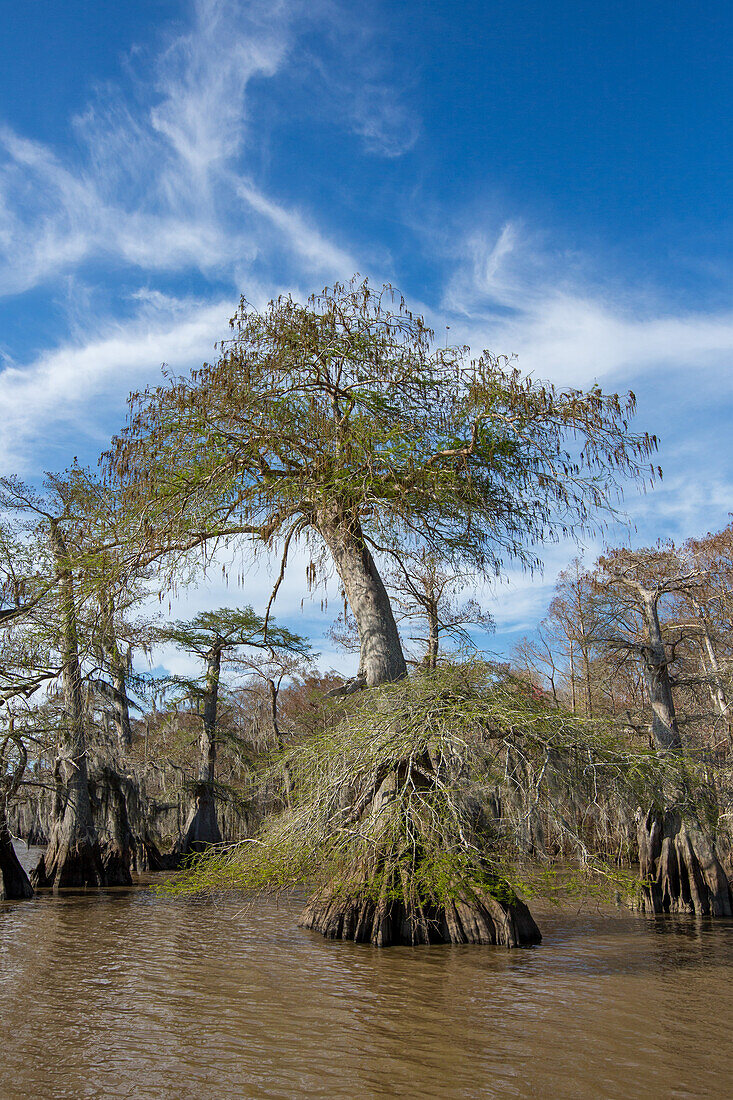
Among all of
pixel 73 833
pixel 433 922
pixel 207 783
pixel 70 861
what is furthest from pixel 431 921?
pixel 207 783

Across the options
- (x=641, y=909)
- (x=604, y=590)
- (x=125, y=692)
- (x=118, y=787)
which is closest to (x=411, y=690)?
(x=641, y=909)

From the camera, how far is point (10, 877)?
14672 millimetres

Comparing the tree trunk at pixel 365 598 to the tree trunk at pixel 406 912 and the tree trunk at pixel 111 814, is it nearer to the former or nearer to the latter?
the tree trunk at pixel 406 912

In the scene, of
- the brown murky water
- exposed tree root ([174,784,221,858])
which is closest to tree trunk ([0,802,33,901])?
the brown murky water

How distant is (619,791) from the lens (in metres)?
7.64

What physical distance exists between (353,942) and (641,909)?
6874mm

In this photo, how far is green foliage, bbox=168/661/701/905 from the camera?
720 cm

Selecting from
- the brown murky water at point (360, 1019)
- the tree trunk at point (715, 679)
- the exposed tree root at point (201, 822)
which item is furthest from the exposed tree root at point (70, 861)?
the tree trunk at point (715, 679)

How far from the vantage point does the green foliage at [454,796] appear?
720 cm

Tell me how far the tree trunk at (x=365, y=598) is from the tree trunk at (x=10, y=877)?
9.53 metres

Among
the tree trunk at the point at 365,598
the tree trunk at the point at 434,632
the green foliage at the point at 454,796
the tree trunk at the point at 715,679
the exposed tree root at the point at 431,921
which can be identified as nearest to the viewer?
the green foliage at the point at 454,796

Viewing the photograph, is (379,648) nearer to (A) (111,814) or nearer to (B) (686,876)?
(B) (686,876)

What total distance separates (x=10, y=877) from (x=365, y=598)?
10787 mm

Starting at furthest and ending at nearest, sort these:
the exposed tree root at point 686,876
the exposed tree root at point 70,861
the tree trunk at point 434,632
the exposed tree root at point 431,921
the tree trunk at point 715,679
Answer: the exposed tree root at point 70,861 → the tree trunk at point 715,679 → the exposed tree root at point 686,876 → the tree trunk at point 434,632 → the exposed tree root at point 431,921
